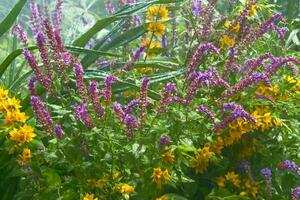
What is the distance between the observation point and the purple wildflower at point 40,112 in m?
1.83

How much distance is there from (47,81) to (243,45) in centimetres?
76

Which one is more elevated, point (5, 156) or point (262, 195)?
point (5, 156)

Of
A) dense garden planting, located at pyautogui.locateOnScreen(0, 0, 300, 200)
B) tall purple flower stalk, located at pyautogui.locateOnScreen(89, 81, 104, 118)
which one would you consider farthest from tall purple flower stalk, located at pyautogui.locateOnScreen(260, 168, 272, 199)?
tall purple flower stalk, located at pyautogui.locateOnScreen(89, 81, 104, 118)

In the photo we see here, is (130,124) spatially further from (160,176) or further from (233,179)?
(233,179)

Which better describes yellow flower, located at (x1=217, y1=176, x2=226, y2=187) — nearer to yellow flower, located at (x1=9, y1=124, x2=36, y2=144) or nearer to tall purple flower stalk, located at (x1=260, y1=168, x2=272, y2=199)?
tall purple flower stalk, located at (x1=260, y1=168, x2=272, y2=199)

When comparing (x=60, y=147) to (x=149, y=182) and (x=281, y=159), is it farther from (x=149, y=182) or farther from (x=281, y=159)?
(x=281, y=159)

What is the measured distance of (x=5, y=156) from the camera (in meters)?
2.09

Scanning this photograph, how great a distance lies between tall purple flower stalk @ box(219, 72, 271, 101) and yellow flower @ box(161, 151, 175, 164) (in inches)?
10.9

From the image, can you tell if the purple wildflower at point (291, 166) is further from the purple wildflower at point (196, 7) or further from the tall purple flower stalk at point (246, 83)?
the purple wildflower at point (196, 7)

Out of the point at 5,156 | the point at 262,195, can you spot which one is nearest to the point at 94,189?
the point at 5,156

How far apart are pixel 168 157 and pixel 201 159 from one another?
0.15 meters

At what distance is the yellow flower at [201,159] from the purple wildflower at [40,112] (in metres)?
0.45

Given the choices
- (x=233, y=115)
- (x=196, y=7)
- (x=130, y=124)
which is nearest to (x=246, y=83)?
(x=233, y=115)

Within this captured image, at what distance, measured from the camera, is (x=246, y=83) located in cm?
197
